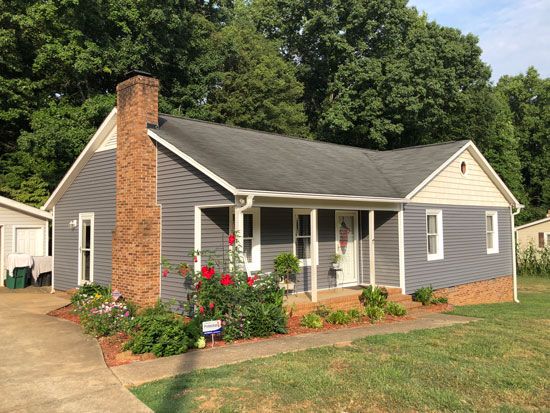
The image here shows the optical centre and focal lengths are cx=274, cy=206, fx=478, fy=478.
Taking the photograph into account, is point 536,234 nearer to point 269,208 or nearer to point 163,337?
point 269,208

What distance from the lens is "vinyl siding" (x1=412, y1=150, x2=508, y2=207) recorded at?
14.5 metres

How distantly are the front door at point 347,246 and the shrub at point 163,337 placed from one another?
645 cm

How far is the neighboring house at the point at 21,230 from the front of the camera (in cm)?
1714

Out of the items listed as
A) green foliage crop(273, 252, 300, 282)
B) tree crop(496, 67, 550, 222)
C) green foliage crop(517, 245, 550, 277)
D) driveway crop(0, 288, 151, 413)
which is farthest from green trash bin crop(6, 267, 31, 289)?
tree crop(496, 67, 550, 222)

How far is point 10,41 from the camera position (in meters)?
20.4

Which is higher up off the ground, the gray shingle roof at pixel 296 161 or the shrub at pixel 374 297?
the gray shingle roof at pixel 296 161

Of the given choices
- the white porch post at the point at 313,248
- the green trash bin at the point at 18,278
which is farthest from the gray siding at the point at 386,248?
the green trash bin at the point at 18,278

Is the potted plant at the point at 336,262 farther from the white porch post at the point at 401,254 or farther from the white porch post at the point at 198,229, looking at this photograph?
the white porch post at the point at 198,229

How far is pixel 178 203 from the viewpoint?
10.9 m

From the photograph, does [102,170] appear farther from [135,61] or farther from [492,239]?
[492,239]

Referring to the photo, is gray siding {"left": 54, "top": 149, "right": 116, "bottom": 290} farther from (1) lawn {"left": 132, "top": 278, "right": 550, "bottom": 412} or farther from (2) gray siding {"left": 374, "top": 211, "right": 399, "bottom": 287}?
(1) lawn {"left": 132, "top": 278, "right": 550, "bottom": 412}

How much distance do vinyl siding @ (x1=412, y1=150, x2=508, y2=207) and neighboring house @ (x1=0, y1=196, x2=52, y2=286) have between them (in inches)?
536

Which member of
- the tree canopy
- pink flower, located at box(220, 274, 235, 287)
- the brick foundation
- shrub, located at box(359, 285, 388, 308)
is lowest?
the brick foundation

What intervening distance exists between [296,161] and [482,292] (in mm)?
8488
